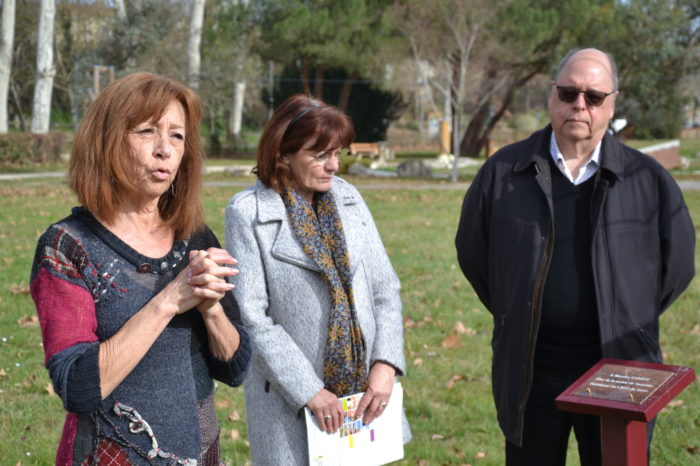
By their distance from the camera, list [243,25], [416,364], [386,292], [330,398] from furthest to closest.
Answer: [243,25], [416,364], [386,292], [330,398]

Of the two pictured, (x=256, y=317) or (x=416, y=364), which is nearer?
(x=256, y=317)

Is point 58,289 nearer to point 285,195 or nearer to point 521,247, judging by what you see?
point 285,195

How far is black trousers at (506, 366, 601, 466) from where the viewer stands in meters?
3.58

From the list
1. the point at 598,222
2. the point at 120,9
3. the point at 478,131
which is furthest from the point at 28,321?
the point at 478,131

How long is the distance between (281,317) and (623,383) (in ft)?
4.36

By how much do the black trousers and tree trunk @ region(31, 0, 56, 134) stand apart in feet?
96.6

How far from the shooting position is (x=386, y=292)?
12.1 feet

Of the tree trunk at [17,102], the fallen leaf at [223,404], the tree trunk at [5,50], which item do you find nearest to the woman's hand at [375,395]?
the fallen leaf at [223,404]

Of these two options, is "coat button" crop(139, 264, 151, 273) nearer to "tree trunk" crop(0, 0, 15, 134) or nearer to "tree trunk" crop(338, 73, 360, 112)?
"tree trunk" crop(0, 0, 15, 134)

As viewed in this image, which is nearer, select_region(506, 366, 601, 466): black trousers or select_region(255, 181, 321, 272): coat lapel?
select_region(255, 181, 321, 272): coat lapel

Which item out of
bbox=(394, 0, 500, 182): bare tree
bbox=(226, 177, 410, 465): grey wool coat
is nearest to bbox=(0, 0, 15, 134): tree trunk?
bbox=(394, 0, 500, 182): bare tree

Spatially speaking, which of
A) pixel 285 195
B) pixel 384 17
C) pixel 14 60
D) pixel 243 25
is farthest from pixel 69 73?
pixel 285 195

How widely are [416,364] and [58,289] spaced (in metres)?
4.92

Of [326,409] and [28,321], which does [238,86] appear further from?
[326,409]
